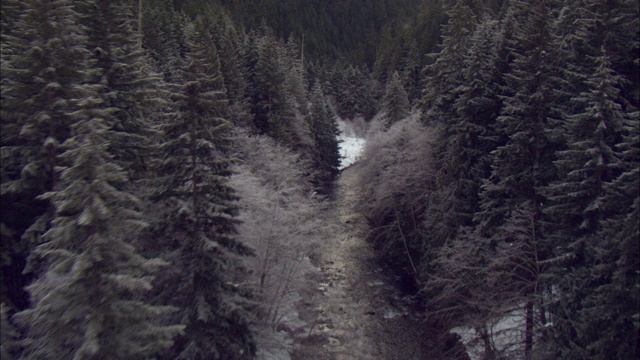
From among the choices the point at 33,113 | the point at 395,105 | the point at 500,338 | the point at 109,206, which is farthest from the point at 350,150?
the point at 109,206

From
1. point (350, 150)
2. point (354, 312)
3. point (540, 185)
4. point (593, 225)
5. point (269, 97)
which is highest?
point (593, 225)

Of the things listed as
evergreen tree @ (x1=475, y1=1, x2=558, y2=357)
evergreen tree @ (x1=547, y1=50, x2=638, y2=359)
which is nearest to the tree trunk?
evergreen tree @ (x1=475, y1=1, x2=558, y2=357)

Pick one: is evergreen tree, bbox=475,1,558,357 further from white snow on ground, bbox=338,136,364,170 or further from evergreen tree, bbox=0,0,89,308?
white snow on ground, bbox=338,136,364,170

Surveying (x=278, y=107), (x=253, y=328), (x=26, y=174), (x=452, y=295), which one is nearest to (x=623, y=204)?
(x=452, y=295)

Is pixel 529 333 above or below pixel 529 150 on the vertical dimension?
below

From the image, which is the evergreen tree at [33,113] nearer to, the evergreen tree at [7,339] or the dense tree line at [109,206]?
the dense tree line at [109,206]

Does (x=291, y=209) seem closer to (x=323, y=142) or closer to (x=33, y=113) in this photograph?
(x=33, y=113)

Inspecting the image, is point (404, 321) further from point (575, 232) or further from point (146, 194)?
point (146, 194)
